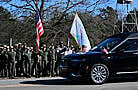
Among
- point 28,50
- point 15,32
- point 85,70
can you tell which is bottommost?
point 85,70

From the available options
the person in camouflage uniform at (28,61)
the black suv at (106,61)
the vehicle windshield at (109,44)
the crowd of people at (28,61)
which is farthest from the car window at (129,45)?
the person in camouflage uniform at (28,61)

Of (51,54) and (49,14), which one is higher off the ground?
(49,14)

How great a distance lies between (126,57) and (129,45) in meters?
0.51

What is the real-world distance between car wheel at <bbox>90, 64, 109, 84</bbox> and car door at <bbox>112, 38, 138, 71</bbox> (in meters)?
0.39

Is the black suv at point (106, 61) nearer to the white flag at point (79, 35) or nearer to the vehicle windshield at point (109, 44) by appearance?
the vehicle windshield at point (109, 44)

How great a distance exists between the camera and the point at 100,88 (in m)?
9.14

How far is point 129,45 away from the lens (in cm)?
1023

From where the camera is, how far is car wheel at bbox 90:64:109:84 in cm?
986

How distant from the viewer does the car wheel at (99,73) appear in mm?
9857

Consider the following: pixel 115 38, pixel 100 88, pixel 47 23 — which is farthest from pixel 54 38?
pixel 100 88

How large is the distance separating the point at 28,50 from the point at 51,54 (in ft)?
3.80

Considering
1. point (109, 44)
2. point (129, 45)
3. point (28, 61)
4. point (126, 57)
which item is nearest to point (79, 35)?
point (28, 61)

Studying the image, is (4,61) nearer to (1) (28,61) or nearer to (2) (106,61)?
(1) (28,61)

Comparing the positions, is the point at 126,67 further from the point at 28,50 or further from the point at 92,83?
the point at 28,50
